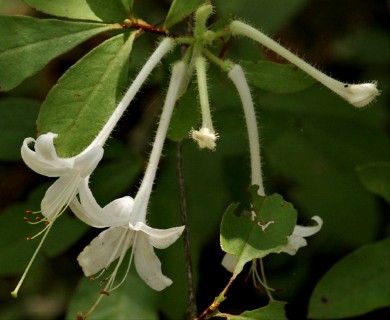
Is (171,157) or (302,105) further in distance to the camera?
(302,105)

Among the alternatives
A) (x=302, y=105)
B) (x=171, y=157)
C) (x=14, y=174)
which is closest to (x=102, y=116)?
(x=171, y=157)

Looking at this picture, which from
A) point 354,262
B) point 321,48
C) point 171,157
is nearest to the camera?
point 354,262

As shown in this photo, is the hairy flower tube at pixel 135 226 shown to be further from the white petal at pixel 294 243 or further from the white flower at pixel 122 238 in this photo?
the white petal at pixel 294 243

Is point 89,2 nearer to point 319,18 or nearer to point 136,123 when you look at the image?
point 136,123

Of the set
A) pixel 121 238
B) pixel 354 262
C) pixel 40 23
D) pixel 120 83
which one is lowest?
pixel 121 238

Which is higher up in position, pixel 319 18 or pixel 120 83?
pixel 319 18

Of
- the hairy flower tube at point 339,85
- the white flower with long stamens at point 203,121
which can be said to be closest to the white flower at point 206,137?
the white flower with long stamens at point 203,121

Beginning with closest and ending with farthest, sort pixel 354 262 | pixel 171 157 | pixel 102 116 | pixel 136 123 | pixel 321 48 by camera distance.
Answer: pixel 102 116 < pixel 354 262 < pixel 171 157 < pixel 136 123 < pixel 321 48

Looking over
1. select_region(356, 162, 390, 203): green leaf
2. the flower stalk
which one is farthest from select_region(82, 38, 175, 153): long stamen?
select_region(356, 162, 390, 203): green leaf
